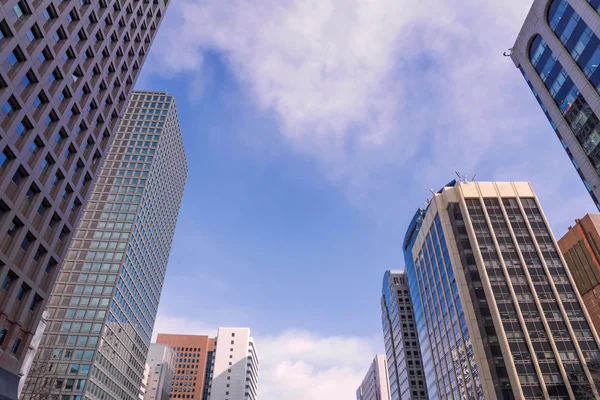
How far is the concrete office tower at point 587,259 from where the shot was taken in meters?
112

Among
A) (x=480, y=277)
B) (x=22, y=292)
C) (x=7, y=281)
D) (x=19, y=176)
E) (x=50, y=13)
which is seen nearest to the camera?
(x=7, y=281)

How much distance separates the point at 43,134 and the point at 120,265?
68237 millimetres

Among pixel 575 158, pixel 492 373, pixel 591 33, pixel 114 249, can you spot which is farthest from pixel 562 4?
pixel 114 249

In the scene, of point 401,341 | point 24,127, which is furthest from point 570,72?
point 401,341

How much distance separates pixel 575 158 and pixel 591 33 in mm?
16059

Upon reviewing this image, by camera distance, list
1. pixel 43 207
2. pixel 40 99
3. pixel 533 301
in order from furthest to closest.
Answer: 1. pixel 533 301
2. pixel 43 207
3. pixel 40 99

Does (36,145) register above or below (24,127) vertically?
above

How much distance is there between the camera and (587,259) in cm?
11594

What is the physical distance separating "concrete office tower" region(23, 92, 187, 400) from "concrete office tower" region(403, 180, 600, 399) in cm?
7597

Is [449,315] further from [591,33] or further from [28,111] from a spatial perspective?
[28,111]

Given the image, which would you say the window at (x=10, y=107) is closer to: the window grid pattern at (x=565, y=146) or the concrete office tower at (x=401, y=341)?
the window grid pattern at (x=565, y=146)

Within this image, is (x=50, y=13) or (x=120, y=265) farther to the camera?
(x=120, y=265)

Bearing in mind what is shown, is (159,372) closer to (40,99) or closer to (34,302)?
(34,302)

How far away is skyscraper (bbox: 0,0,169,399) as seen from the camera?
35000 mm
